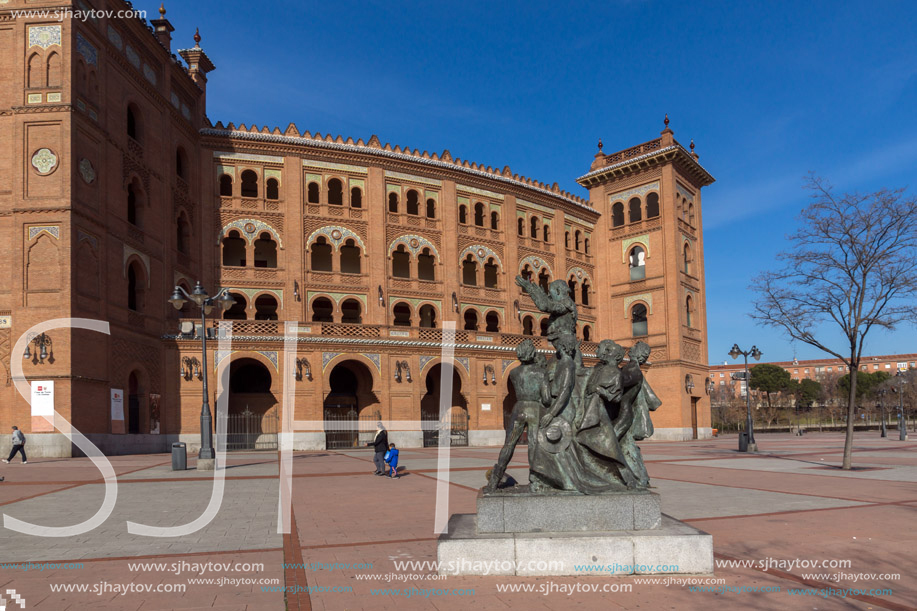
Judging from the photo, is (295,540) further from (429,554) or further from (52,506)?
(52,506)

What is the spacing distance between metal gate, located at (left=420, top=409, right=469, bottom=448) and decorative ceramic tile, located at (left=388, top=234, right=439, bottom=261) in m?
9.19

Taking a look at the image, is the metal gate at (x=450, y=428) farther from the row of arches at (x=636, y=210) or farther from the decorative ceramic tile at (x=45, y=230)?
the row of arches at (x=636, y=210)

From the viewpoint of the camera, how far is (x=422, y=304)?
39094 mm

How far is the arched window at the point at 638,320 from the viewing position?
4684 centimetres

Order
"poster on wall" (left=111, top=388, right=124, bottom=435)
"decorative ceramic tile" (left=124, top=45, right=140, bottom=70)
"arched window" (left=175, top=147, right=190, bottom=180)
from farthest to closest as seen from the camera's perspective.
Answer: "arched window" (left=175, top=147, right=190, bottom=180) → "decorative ceramic tile" (left=124, top=45, right=140, bottom=70) → "poster on wall" (left=111, top=388, right=124, bottom=435)

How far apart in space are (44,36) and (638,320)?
37224 millimetres

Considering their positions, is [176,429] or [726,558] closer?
[726,558]

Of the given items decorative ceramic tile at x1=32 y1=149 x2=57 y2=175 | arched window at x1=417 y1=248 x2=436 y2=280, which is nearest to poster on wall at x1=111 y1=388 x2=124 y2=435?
decorative ceramic tile at x1=32 y1=149 x2=57 y2=175

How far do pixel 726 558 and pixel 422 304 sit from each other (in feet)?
107

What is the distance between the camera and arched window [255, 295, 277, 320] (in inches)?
1463

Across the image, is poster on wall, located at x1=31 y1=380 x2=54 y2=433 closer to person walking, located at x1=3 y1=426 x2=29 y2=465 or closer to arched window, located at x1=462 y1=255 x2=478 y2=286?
person walking, located at x1=3 y1=426 x2=29 y2=465

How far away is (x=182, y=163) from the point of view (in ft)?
114

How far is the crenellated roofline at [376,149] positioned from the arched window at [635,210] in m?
6.10

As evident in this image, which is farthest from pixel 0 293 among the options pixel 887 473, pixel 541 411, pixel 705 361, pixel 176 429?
pixel 705 361
